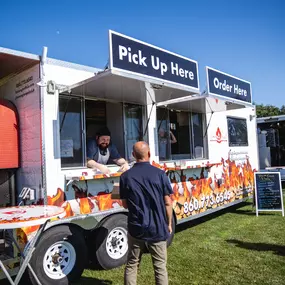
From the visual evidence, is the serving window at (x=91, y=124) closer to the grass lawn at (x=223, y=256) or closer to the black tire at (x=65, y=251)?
the black tire at (x=65, y=251)

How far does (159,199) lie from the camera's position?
110 inches

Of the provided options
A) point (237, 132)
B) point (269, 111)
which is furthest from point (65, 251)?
point (269, 111)

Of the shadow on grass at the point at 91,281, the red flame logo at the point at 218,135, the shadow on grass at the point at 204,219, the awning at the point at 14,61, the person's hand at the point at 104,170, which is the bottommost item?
the shadow on grass at the point at 91,281

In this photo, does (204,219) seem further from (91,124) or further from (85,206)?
(85,206)

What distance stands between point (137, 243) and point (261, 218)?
15.0ft

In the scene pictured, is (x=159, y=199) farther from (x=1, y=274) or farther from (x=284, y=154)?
(x=284, y=154)

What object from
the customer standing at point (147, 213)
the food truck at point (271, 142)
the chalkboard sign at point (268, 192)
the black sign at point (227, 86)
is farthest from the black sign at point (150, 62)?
the food truck at point (271, 142)

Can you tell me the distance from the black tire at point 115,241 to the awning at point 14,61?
7.38 ft

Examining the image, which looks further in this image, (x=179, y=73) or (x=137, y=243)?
(x=179, y=73)

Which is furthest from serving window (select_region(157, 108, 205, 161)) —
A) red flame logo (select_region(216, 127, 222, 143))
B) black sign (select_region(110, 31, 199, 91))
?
black sign (select_region(110, 31, 199, 91))

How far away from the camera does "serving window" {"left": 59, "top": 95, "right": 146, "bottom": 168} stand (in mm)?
4137

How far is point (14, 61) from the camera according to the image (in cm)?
374

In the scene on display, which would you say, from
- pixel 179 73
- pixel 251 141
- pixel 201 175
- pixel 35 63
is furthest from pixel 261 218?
pixel 35 63

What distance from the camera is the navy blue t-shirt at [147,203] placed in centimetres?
275
